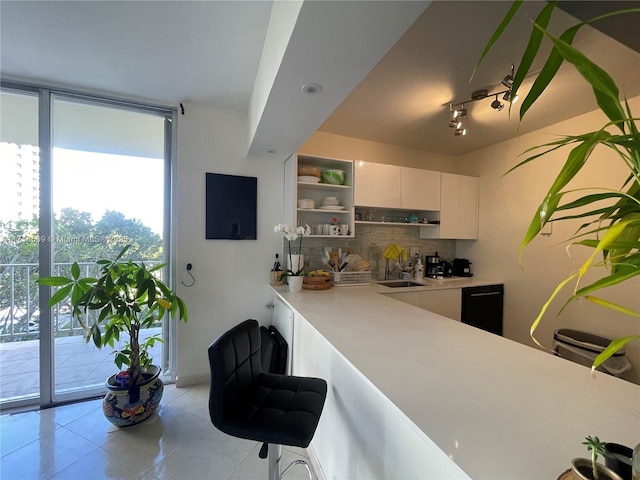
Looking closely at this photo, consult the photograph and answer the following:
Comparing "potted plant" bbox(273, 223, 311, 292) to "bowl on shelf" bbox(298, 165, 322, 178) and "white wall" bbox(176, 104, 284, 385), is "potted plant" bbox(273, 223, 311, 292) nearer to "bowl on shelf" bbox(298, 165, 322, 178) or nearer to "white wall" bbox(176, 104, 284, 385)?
"white wall" bbox(176, 104, 284, 385)

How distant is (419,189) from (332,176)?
104cm

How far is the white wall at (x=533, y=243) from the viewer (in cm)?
221

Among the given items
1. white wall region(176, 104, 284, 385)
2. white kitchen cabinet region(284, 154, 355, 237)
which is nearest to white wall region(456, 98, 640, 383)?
white kitchen cabinet region(284, 154, 355, 237)

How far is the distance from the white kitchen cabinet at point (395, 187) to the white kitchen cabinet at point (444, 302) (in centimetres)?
92

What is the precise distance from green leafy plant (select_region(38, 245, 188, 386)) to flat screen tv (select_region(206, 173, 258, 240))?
2.19ft

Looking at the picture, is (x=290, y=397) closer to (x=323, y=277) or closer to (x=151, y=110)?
(x=323, y=277)

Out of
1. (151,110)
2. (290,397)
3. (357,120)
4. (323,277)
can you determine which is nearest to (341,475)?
(290,397)

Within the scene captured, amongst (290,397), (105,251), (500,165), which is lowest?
(290,397)

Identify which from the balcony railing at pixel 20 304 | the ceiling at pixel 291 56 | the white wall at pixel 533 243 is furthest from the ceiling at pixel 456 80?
the balcony railing at pixel 20 304

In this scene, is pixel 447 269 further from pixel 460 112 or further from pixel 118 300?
pixel 118 300

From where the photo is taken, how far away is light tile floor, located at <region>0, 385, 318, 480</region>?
1.52 metres

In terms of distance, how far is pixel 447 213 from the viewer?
3078mm

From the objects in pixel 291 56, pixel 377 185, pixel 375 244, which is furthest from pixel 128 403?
A: pixel 377 185

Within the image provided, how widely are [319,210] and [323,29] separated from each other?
5.31 ft
